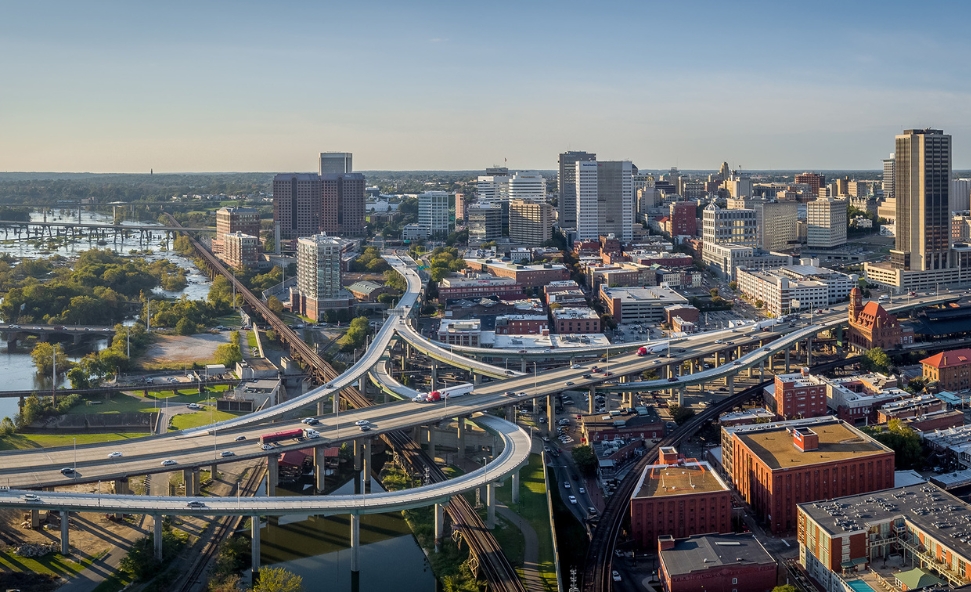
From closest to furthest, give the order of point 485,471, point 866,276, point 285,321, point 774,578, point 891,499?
point 774,578
point 891,499
point 485,471
point 285,321
point 866,276

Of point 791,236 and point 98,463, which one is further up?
point 791,236

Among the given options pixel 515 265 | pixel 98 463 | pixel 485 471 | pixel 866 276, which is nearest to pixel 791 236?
pixel 866 276

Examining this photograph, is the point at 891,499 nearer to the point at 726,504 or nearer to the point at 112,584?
the point at 726,504

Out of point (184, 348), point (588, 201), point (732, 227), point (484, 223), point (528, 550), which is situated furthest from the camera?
point (484, 223)

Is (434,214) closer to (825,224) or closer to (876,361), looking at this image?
(825,224)

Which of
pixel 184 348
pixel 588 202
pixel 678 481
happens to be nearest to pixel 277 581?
pixel 678 481

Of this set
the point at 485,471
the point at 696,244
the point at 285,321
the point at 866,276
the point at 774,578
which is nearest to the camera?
the point at 774,578
